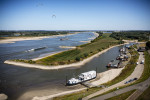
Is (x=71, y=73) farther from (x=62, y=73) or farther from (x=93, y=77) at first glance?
(x=93, y=77)

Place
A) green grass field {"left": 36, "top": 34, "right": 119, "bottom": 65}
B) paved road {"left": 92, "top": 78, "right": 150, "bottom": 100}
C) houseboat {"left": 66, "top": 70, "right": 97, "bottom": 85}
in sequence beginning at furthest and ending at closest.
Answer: green grass field {"left": 36, "top": 34, "right": 119, "bottom": 65} < houseboat {"left": 66, "top": 70, "right": 97, "bottom": 85} < paved road {"left": 92, "top": 78, "right": 150, "bottom": 100}

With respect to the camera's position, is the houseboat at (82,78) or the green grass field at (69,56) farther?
the green grass field at (69,56)

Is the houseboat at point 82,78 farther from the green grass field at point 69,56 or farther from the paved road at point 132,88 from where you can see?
the green grass field at point 69,56

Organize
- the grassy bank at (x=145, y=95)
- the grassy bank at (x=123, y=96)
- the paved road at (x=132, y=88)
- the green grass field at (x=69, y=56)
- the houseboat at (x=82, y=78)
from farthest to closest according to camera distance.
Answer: the green grass field at (x=69, y=56), the houseboat at (x=82, y=78), the paved road at (x=132, y=88), the grassy bank at (x=123, y=96), the grassy bank at (x=145, y=95)

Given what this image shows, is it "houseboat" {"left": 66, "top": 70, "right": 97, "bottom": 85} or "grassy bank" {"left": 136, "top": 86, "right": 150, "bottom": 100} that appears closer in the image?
"grassy bank" {"left": 136, "top": 86, "right": 150, "bottom": 100}

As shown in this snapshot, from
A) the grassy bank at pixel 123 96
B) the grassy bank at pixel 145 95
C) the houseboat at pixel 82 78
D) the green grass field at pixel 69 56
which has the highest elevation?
the green grass field at pixel 69 56

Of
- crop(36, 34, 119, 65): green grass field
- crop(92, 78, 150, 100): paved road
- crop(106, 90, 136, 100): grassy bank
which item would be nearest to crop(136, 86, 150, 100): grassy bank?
crop(92, 78, 150, 100): paved road

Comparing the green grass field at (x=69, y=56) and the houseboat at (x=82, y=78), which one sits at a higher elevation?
the green grass field at (x=69, y=56)

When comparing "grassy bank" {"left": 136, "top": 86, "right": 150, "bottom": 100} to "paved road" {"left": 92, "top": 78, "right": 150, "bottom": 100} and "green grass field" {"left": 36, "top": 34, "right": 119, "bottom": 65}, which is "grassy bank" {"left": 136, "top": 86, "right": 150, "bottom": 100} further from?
"green grass field" {"left": 36, "top": 34, "right": 119, "bottom": 65}

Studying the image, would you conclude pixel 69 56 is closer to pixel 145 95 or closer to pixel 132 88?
pixel 132 88

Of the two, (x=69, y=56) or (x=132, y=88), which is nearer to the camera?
(x=132, y=88)

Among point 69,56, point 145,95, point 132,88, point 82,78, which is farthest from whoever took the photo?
point 69,56

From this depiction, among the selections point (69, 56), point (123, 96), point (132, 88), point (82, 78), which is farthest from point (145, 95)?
point (69, 56)

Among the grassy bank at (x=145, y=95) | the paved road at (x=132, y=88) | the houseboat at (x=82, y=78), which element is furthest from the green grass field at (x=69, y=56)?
the grassy bank at (x=145, y=95)
